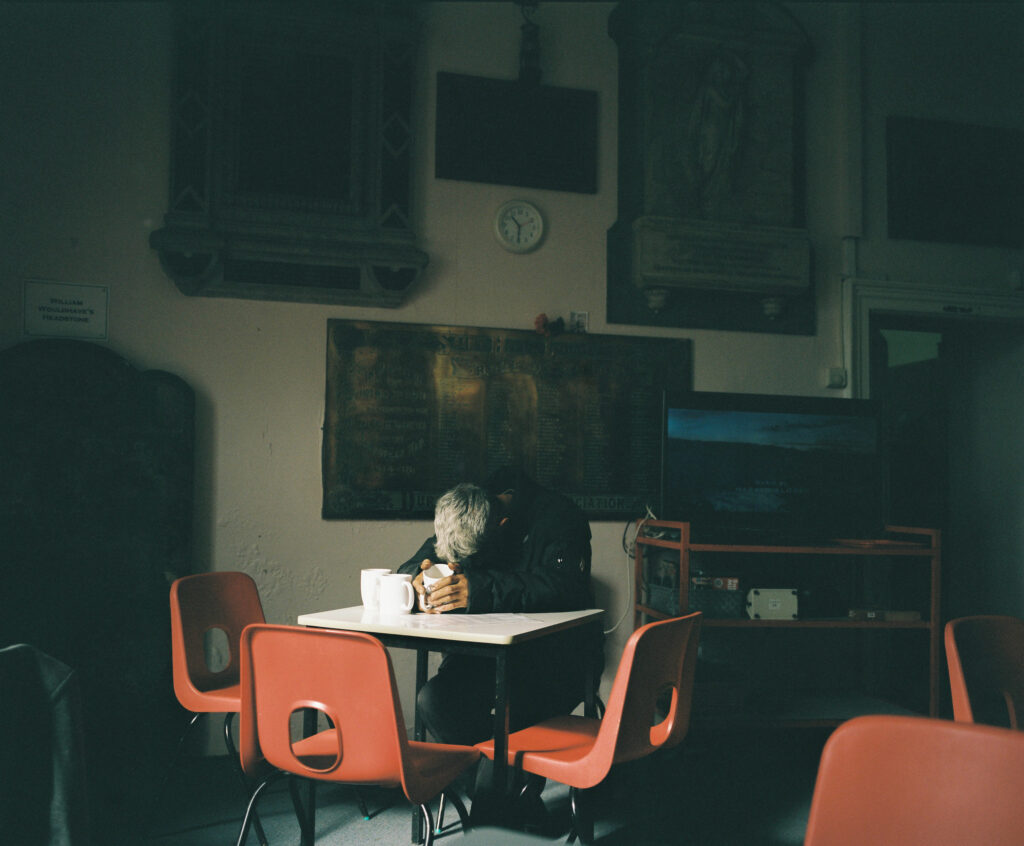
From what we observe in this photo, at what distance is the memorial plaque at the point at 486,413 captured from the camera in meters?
→ 3.63

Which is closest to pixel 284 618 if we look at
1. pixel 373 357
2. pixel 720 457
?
pixel 373 357

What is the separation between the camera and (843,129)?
4.18 meters

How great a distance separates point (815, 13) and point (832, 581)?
3061mm

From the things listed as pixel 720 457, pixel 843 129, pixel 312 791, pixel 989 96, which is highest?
pixel 989 96

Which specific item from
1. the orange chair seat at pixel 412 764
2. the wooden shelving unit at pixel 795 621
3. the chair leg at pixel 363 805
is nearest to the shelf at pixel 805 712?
the wooden shelving unit at pixel 795 621

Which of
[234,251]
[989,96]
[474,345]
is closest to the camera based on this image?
[234,251]

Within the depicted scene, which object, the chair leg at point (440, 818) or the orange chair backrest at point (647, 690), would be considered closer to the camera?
the orange chair backrest at point (647, 690)

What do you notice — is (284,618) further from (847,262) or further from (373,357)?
(847,262)

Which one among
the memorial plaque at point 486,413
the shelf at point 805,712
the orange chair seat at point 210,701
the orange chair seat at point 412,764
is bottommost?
the shelf at point 805,712

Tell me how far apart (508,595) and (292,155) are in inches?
93.5

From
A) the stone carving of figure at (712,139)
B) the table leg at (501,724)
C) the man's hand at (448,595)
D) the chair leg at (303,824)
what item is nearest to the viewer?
the table leg at (501,724)

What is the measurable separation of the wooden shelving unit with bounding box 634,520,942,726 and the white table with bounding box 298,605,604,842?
1.32 metres

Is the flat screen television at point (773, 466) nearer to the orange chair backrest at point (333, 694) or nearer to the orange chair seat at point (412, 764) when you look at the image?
the orange chair seat at point (412, 764)

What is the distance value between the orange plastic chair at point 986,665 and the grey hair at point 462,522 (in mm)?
1325
